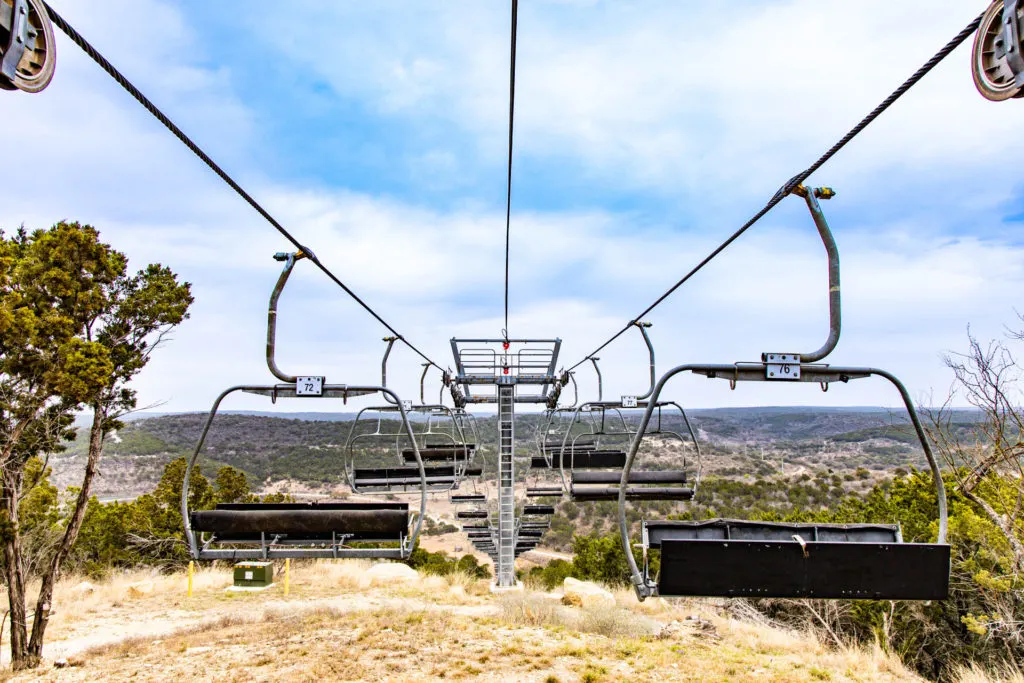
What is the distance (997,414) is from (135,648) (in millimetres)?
17430

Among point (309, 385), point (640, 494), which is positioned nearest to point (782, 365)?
point (309, 385)

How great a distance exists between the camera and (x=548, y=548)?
3347 centimetres

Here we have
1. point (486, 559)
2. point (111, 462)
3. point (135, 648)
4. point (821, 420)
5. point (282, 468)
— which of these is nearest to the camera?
point (135, 648)

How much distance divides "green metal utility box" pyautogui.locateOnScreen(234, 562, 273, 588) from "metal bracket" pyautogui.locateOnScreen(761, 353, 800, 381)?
1890cm

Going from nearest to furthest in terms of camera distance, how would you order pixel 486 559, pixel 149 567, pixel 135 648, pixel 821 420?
pixel 135 648 < pixel 149 567 < pixel 486 559 < pixel 821 420

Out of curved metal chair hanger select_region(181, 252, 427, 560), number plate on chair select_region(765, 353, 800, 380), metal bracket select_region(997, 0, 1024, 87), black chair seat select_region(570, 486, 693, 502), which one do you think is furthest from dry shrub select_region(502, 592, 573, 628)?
metal bracket select_region(997, 0, 1024, 87)

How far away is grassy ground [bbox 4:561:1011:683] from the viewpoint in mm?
10164

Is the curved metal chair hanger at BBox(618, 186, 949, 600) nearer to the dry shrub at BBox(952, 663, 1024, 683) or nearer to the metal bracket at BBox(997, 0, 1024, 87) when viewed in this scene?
the metal bracket at BBox(997, 0, 1024, 87)

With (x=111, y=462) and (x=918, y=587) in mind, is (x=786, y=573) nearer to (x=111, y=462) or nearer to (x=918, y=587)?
(x=918, y=587)

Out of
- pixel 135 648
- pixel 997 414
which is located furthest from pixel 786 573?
pixel 135 648

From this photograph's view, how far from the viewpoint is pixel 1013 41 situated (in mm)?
1912

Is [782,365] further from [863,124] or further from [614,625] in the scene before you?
[614,625]

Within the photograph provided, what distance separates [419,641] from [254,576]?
9454 millimetres

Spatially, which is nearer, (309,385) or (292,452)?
(309,385)
